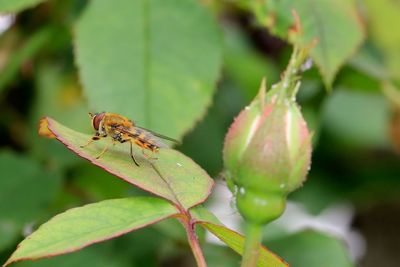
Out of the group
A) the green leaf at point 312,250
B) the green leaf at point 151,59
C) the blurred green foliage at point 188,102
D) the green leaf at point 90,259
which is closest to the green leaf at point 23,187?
the blurred green foliage at point 188,102

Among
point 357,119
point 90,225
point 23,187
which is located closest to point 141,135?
point 90,225

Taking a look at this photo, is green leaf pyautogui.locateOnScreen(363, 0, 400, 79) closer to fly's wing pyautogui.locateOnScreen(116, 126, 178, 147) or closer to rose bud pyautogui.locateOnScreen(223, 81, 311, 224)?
fly's wing pyautogui.locateOnScreen(116, 126, 178, 147)

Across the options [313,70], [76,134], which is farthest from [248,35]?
[76,134]

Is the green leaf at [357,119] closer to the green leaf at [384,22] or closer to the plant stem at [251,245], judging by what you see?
the green leaf at [384,22]

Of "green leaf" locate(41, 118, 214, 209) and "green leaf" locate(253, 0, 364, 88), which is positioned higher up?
"green leaf" locate(253, 0, 364, 88)

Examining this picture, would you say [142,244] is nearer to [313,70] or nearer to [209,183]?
[313,70]

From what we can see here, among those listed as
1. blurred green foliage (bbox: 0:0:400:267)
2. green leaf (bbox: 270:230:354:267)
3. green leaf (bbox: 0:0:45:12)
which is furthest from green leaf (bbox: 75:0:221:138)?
green leaf (bbox: 270:230:354:267)
